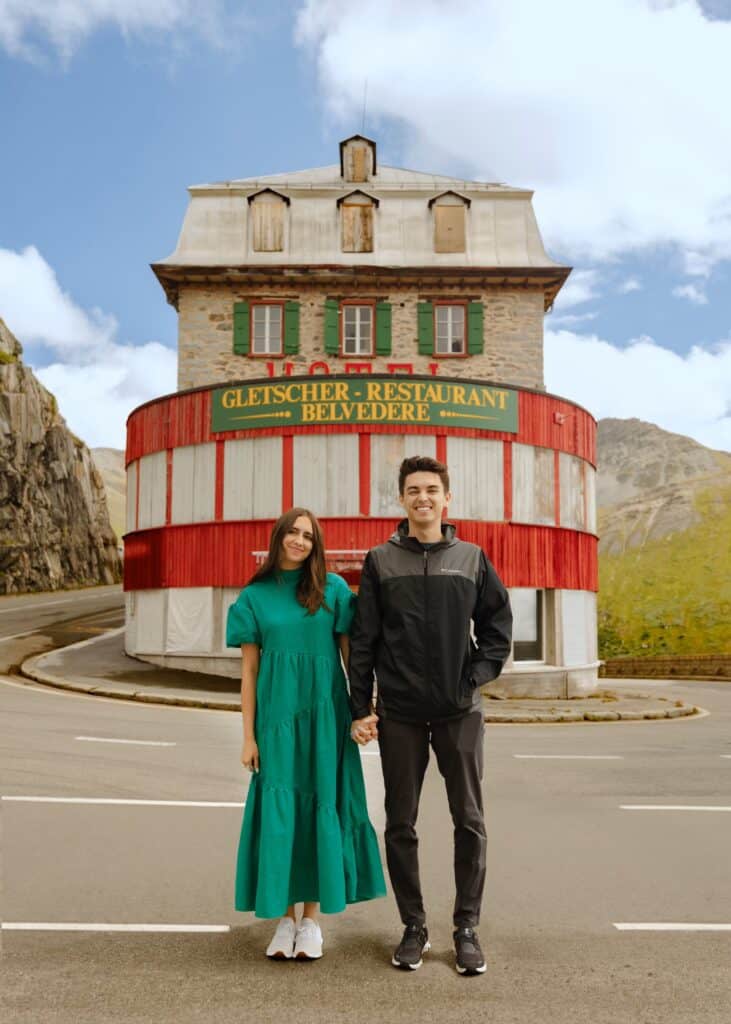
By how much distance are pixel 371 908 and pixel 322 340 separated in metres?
20.7

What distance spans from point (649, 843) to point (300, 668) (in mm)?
3431

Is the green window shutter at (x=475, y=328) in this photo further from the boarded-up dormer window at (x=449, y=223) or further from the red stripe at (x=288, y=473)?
the red stripe at (x=288, y=473)

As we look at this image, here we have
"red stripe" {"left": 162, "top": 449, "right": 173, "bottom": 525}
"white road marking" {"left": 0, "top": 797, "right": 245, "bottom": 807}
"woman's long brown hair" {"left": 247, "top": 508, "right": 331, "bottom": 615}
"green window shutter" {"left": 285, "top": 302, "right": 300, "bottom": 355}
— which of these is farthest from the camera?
"green window shutter" {"left": 285, "top": 302, "right": 300, "bottom": 355}

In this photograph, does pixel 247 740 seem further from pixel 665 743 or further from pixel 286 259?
pixel 286 259

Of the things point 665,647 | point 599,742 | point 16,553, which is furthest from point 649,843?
point 16,553

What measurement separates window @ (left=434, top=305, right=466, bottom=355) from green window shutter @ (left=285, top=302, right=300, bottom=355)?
369 cm

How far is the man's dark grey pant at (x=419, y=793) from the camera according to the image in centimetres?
425

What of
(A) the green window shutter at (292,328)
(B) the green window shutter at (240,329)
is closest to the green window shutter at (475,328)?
(A) the green window shutter at (292,328)

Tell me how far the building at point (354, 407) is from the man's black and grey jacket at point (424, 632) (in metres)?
14.4

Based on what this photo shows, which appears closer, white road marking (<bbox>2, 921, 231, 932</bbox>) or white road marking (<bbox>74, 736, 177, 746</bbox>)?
white road marking (<bbox>2, 921, 231, 932</bbox>)

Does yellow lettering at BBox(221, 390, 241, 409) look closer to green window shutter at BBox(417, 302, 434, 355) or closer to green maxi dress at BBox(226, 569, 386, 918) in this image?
green window shutter at BBox(417, 302, 434, 355)

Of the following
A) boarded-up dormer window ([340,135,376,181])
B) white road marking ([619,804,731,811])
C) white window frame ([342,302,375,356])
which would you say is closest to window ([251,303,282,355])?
white window frame ([342,302,375,356])

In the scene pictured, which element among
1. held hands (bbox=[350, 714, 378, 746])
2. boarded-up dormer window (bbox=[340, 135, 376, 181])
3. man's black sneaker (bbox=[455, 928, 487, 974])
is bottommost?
man's black sneaker (bbox=[455, 928, 487, 974])

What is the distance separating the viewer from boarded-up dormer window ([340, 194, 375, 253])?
2498 cm
